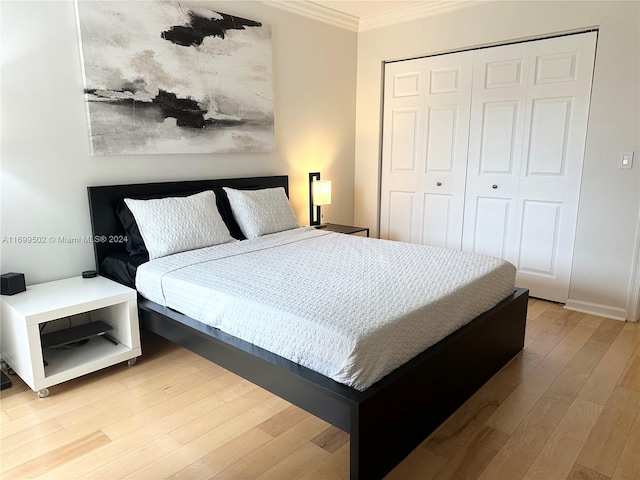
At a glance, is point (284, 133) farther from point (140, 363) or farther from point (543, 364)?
point (543, 364)

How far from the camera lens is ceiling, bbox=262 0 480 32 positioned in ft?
12.0

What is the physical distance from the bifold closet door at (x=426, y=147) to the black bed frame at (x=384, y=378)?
152 centimetres

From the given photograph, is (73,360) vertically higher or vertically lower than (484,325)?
lower

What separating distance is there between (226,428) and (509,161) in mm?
2912

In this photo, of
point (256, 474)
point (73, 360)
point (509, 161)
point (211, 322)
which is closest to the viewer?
point (256, 474)

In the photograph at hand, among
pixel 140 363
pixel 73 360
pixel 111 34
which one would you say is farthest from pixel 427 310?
pixel 111 34

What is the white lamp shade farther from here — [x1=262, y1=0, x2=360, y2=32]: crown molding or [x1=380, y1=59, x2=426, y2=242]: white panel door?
[x1=262, y1=0, x2=360, y2=32]: crown molding

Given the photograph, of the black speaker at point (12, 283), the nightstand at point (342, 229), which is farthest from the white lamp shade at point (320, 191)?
the black speaker at point (12, 283)

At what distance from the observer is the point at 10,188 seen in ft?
7.90

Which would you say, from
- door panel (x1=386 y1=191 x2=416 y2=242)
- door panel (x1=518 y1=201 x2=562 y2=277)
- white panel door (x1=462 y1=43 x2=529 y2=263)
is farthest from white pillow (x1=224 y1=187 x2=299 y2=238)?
door panel (x1=518 y1=201 x2=562 y2=277)

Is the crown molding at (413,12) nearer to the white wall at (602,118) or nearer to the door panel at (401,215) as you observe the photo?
the white wall at (602,118)

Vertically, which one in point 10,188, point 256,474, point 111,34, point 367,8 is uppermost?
point 367,8

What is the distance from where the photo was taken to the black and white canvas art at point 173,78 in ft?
8.75

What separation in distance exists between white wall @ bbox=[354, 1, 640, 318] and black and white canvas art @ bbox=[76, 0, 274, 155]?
1.67m
